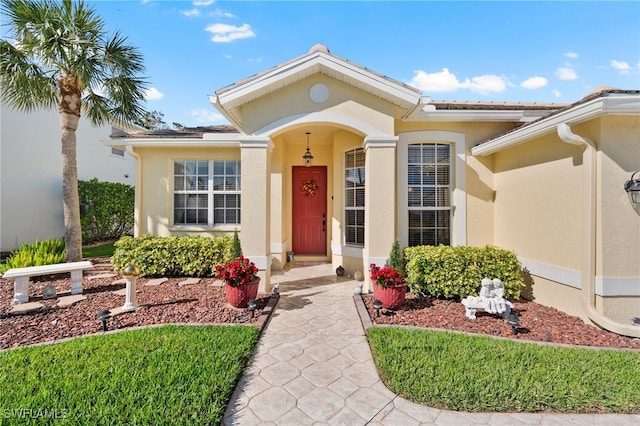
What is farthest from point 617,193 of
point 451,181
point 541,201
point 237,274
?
point 237,274

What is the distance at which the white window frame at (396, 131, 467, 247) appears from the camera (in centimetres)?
709

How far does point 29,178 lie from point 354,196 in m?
14.6

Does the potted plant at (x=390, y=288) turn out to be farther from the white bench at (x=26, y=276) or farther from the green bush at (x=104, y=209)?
the green bush at (x=104, y=209)

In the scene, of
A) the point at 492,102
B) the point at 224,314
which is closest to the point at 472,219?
the point at 492,102

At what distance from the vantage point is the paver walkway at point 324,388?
2.72 m

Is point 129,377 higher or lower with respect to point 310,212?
lower

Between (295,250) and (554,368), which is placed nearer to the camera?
(554,368)

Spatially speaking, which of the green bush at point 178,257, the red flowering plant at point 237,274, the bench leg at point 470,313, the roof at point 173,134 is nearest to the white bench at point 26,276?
the green bush at point 178,257

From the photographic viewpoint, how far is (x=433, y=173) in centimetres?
729

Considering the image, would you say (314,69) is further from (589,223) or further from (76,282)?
(76,282)

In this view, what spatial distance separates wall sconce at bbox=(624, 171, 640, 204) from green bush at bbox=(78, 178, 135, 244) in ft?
59.6

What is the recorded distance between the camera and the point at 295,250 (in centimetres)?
1012

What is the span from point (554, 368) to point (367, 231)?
12.6 ft

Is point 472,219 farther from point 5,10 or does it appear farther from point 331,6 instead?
point 5,10
